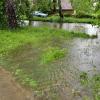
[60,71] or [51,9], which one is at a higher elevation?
[60,71]

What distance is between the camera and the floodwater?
32.1 ft

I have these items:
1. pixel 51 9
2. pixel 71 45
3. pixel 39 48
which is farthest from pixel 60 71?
pixel 51 9

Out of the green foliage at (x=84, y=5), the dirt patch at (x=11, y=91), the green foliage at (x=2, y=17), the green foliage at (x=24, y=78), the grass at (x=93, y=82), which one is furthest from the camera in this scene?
the green foliage at (x=2, y=17)

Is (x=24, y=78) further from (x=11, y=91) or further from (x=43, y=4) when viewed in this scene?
(x=43, y=4)

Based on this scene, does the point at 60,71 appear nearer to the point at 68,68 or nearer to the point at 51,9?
the point at 68,68

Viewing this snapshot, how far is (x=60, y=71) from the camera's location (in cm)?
1250

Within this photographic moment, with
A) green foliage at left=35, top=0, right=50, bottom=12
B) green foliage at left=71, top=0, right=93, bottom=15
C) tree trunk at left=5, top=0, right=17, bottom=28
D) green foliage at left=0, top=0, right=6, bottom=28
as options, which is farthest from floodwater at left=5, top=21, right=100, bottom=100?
green foliage at left=35, top=0, right=50, bottom=12

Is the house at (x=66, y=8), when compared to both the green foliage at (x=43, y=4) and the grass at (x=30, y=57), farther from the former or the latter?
the grass at (x=30, y=57)

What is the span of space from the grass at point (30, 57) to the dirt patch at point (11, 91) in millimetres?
286

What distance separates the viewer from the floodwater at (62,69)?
32.1 ft

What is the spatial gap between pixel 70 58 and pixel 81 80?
3.97 meters

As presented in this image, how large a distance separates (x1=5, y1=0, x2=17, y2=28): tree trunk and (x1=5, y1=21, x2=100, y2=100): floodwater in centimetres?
683

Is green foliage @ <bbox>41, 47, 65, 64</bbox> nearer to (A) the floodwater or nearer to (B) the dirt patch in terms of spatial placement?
(A) the floodwater

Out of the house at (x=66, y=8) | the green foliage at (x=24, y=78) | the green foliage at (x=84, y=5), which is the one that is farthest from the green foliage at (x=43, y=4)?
the green foliage at (x=24, y=78)
